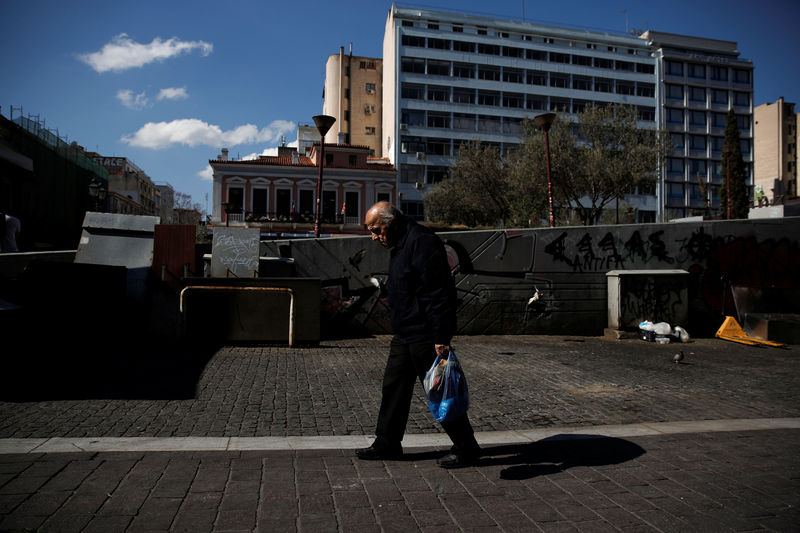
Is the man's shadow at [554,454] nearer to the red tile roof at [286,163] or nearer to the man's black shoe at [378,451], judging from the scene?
the man's black shoe at [378,451]

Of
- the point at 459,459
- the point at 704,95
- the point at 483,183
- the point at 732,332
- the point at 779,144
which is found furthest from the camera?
the point at 779,144

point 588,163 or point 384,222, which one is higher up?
point 588,163

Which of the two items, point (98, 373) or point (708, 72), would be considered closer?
point (98, 373)

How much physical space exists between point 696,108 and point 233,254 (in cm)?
8083

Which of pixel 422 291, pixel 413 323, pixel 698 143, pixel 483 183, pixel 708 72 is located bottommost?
pixel 413 323

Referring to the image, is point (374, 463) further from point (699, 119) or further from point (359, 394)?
point (699, 119)

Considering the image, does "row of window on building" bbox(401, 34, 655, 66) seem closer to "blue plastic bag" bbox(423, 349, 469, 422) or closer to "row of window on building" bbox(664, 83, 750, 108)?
"row of window on building" bbox(664, 83, 750, 108)

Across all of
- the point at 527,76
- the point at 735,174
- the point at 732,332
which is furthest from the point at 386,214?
the point at 527,76

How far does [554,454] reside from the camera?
3.80 meters

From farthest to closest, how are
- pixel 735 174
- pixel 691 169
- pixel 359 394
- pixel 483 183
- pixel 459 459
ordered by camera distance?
pixel 691 169 → pixel 735 174 → pixel 483 183 → pixel 359 394 → pixel 459 459

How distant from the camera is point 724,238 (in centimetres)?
1129

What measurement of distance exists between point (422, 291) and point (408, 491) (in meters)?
1.26

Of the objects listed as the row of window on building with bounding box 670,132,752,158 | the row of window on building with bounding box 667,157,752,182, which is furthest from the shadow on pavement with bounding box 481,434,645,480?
the row of window on building with bounding box 670,132,752,158

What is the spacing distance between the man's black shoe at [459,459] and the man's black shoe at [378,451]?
1.06 ft
